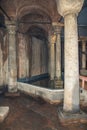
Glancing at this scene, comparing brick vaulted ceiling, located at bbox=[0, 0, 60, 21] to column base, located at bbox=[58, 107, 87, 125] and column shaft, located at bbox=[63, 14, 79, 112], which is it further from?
column base, located at bbox=[58, 107, 87, 125]

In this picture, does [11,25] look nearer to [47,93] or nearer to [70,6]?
[47,93]

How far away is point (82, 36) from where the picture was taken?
1397cm

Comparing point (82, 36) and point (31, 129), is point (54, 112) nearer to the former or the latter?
point (31, 129)

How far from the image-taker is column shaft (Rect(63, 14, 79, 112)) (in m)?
5.20

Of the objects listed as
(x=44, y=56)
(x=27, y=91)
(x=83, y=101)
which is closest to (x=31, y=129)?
(x=83, y=101)

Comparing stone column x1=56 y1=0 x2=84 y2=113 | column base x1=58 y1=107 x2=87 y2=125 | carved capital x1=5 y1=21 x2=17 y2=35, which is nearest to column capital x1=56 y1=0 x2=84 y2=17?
stone column x1=56 y1=0 x2=84 y2=113

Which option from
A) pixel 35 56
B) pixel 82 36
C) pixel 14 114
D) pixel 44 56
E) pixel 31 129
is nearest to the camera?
pixel 31 129

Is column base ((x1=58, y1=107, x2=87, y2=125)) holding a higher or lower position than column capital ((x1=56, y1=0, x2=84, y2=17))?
lower

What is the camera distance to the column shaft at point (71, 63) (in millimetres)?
5199

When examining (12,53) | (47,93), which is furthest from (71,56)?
(12,53)

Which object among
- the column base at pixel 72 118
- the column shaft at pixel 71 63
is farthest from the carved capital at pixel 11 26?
the column base at pixel 72 118

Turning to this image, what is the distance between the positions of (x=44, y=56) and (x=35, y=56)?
253cm

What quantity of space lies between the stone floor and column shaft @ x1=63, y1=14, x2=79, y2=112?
66 centimetres

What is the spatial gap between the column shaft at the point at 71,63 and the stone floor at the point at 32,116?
659 mm
